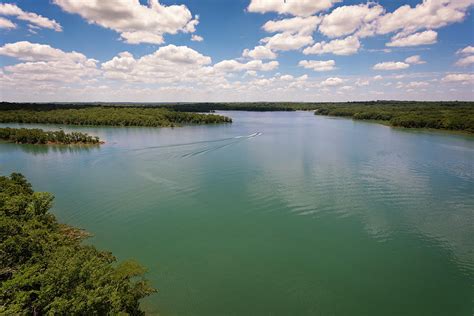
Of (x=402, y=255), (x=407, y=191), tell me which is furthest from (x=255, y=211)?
(x=407, y=191)

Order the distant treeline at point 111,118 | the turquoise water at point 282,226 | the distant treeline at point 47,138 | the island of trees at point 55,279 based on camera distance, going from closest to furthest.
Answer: the island of trees at point 55,279 < the turquoise water at point 282,226 < the distant treeline at point 47,138 < the distant treeline at point 111,118

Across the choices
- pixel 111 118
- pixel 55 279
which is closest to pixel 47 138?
pixel 111 118

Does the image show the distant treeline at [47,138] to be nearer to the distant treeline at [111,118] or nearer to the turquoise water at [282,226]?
the turquoise water at [282,226]

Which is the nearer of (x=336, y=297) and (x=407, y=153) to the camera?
(x=336, y=297)

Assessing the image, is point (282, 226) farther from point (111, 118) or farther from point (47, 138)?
point (111, 118)

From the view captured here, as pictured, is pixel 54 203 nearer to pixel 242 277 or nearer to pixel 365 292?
pixel 242 277

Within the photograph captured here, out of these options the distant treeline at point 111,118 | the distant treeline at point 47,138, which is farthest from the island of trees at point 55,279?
the distant treeline at point 111,118
